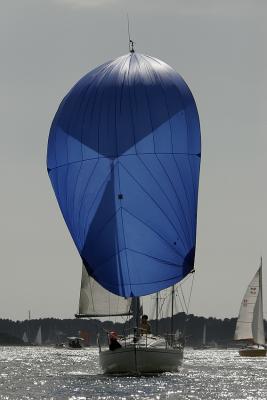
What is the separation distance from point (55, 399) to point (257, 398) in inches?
278

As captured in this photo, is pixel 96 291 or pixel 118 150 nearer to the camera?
pixel 118 150

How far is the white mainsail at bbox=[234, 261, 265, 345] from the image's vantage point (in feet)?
309

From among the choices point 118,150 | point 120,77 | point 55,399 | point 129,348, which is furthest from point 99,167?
point 55,399

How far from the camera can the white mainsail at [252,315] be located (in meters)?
94.1

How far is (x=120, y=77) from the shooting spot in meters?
46.9

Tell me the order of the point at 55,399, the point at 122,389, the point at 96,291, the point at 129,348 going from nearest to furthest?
the point at 55,399, the point at 122,389, the point at 129,348, the point at 96,291

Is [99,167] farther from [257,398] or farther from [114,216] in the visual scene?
[257,398]

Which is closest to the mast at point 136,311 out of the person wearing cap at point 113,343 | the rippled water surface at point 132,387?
the person wearing cap at point 113,343

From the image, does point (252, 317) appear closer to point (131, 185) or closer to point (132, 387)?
point (131, 185)

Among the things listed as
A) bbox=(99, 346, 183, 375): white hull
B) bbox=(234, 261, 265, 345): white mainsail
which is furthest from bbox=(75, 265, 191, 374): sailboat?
bbox=(234, 261, 265, 345): white mainsail

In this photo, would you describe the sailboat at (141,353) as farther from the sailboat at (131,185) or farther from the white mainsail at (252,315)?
the white mainsail at (252,315)

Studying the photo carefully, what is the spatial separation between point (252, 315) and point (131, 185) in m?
51.0

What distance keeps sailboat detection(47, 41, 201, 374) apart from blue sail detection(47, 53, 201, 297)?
0.13ft

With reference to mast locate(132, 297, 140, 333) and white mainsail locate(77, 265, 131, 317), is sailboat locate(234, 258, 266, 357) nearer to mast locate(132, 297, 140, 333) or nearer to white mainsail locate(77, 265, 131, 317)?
white mainsail locate(77, 265, 131, 317)
